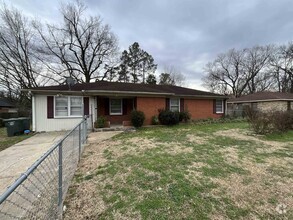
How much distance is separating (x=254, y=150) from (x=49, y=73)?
80.4 feet

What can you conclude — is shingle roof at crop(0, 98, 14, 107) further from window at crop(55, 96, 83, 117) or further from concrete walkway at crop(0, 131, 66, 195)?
concrete walkway at crop(0, 131, 66, 195)

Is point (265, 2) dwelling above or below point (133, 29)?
below

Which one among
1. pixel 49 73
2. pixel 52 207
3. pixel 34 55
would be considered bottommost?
pixel 52 207

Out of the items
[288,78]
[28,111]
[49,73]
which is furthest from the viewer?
[288,78]

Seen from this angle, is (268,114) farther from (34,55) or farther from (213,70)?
(213,70)

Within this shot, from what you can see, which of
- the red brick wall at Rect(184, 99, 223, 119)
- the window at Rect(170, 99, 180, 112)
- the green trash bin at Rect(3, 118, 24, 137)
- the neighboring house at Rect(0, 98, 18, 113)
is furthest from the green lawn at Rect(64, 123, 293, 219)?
the neighboring house at Rect(0, 98, 18, 113)

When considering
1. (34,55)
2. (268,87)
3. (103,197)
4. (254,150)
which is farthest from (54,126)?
(268,87)

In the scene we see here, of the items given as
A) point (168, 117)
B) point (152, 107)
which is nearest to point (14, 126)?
point (152, 107)

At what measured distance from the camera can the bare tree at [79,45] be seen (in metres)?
21.6

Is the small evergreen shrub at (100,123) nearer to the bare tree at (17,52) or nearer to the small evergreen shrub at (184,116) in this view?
the small evergreen shrub at (184,116)

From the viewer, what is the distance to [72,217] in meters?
2.43

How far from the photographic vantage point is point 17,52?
18453 mm

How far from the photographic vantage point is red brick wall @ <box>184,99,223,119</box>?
14383mm

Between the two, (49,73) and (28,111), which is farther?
(49,73)
